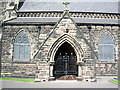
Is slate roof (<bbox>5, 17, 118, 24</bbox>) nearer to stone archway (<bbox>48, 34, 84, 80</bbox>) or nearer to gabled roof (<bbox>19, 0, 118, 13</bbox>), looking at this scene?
gabled roof (<bbox>19, 0, 118, 13</bbox>)

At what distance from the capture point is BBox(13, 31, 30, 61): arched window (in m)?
19.2

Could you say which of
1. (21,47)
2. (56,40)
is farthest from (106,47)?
(21,47)

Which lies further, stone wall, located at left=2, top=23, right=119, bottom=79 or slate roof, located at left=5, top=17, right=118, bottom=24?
slate roof, located at left=5, top=17, right=118, bottom=24

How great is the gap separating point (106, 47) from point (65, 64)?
238 inches

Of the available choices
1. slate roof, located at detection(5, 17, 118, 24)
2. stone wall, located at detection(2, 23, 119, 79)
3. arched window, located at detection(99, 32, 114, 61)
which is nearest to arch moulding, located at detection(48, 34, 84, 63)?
stone wall, located at detection(2, 23, 119, 79)

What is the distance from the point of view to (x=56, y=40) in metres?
14.3

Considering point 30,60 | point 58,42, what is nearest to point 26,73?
point 30,60

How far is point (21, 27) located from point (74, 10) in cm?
629

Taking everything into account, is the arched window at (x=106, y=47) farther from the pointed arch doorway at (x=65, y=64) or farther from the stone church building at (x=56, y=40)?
the pointed arch doorway at (x=65, y=64)

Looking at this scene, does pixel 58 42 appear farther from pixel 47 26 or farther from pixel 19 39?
pixel 19 39

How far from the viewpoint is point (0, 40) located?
1947 cm

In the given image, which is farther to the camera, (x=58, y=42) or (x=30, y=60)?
(x=30, y=60)

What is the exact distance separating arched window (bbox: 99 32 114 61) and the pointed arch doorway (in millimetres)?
4854

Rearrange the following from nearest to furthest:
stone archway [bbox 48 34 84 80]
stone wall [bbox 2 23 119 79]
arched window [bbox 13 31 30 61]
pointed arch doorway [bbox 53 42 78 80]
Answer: stone archway [bbox 48 34 84 80], pointed arch doorway [bbox 53 42 78 80], stone wall [bbox 2 23 119 79], arched window [bbox 13 31 30 61]
